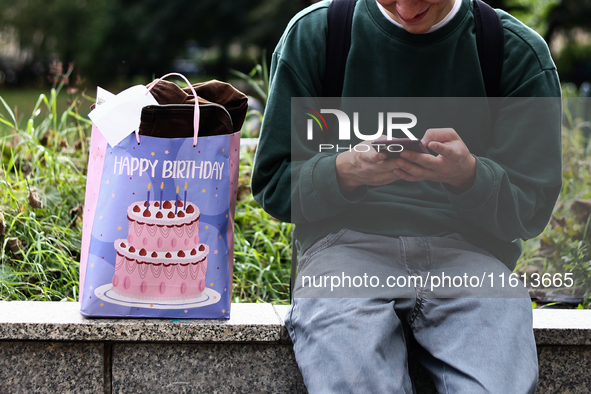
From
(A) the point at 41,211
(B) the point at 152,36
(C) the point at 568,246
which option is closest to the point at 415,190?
(C) the point at 568,246

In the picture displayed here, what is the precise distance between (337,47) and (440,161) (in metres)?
0.51

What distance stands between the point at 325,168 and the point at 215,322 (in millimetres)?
560

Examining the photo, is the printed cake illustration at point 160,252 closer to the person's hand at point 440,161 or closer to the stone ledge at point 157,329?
the stone ledge at point 157,329

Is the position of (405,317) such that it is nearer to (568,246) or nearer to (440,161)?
(440,161)

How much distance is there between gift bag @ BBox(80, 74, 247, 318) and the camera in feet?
5.50

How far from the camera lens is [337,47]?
1794 mm

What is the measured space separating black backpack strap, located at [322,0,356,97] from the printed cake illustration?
1.81 feet

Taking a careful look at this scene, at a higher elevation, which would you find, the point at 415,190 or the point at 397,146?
the point at 397,146

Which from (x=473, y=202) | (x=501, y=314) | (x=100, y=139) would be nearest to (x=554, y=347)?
(x=501, y=314)

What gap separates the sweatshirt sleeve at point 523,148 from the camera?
66.0 inches

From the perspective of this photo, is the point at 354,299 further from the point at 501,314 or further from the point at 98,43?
the point at 98,43

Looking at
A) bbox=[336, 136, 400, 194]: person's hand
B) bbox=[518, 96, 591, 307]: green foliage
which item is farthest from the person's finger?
bbox=[518, 96, 591, 307]: green foliage

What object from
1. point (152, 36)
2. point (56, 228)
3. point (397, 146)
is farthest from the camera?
point (152, 36)

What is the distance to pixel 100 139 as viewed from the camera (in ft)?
5.64
